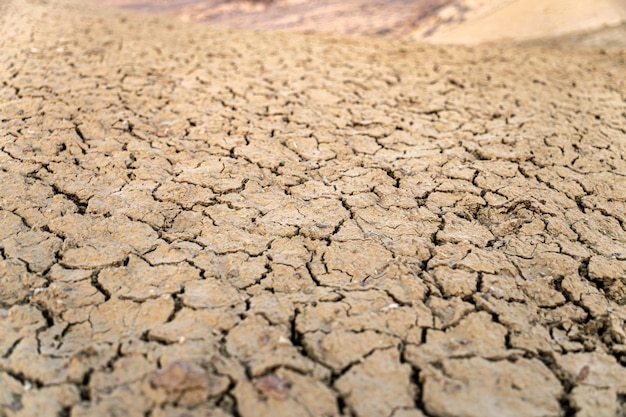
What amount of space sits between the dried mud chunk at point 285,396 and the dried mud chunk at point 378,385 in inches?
2.3

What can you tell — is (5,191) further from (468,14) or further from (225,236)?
(468,14)

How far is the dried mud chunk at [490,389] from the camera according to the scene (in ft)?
4.75

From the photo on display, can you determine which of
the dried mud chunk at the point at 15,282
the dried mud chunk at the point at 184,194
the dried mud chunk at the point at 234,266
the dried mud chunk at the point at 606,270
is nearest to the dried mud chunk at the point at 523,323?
the dried mud chunk at the point at 606,270

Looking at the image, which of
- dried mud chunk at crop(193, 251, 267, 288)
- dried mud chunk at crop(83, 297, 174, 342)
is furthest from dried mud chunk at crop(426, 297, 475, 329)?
dried mud chunk at crop(83, 297, 174, 342)

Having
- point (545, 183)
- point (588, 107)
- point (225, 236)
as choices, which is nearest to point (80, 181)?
point (225, 236)

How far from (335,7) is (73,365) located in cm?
586

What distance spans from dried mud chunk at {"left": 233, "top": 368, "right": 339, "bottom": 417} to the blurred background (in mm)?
→ 4431

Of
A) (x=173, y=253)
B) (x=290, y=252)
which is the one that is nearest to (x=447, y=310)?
(x=290, y=252)

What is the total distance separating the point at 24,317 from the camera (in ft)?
5.44

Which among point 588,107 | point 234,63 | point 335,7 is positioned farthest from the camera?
point 335,7

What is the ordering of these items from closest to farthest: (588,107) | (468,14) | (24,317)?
(24,317) → (588,107) → (468,14)

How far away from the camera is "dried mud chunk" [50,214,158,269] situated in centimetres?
192

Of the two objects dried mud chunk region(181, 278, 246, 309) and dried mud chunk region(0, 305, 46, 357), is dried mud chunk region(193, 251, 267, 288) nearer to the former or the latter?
dried mud chunk region(181, 278, 246, 309)

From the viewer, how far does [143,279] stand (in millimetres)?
1845
